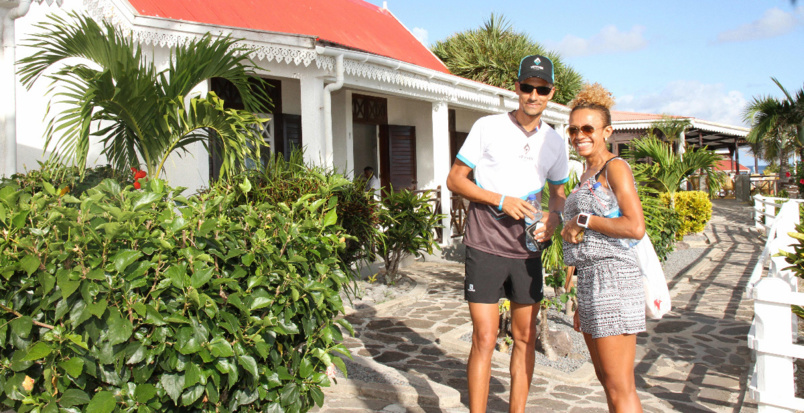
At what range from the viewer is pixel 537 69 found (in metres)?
3.18

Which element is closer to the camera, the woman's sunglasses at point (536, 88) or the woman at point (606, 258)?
the woman at point (606, 258)

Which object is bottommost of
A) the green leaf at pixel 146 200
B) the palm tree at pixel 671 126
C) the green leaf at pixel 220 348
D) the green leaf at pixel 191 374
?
the green leaf at pixel 191 374

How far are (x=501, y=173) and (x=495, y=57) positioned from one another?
19.2 metres

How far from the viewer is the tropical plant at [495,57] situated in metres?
21.5

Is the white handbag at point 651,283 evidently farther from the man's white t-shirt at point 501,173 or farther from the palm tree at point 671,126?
the palm tree at point 671,126

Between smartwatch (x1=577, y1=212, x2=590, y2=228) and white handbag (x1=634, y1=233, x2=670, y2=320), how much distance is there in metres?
0.25

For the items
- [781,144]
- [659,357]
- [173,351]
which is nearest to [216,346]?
[173,351]

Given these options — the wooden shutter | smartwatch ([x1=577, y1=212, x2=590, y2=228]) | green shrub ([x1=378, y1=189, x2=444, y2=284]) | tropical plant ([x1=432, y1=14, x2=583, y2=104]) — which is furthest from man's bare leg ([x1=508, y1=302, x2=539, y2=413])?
tropical plant ([x1=432, y1=14, x2=583, y2=104])

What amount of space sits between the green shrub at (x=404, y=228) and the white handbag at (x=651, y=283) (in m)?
5.21

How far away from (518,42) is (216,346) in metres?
20.7

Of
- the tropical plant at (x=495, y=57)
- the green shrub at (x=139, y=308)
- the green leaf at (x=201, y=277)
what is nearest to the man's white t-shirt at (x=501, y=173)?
the green shrub at (x=139, y=308)

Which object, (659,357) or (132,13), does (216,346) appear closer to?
(659,357)

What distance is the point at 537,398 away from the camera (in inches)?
167

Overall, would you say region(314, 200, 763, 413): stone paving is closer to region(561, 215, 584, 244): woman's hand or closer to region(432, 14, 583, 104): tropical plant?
region(561, 215, 584, 244): woman's hand
